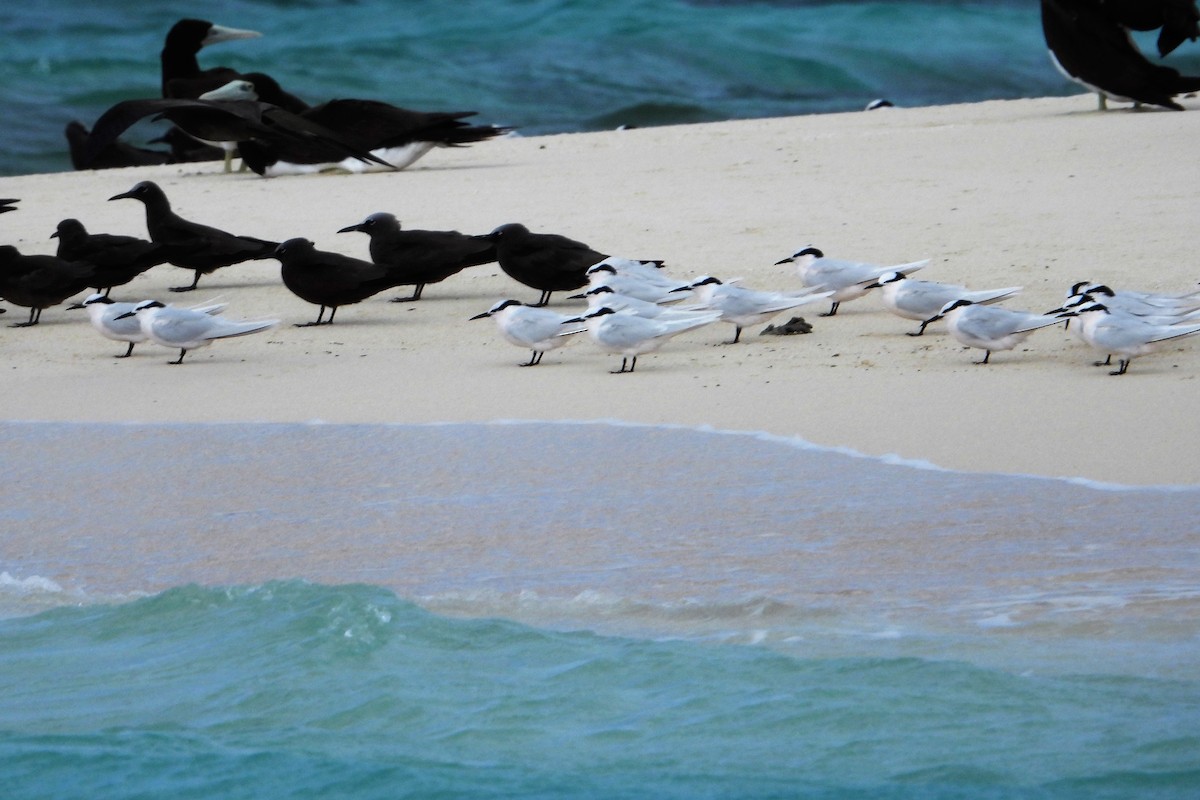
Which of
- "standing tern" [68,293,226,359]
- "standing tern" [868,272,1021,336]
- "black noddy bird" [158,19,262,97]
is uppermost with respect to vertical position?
"black noddy bird" [158,19,262,97]

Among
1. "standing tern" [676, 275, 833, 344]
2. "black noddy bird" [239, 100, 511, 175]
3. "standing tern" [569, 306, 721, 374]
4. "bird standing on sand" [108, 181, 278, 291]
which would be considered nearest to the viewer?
"standing tern" [569, 306, 721, 374]

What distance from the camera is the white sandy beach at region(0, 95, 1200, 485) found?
6375 millimetres

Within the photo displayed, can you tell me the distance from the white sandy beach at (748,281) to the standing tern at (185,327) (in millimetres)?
152

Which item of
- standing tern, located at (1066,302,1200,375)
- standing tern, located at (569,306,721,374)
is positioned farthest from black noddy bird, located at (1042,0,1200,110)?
standing tern, located at (569,306,721,374)

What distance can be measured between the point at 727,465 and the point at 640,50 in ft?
68.3

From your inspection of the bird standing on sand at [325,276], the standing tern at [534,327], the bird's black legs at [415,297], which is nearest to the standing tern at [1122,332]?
the standing tern at [534,327]

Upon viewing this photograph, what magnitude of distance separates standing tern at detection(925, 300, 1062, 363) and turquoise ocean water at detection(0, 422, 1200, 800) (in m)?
1.34

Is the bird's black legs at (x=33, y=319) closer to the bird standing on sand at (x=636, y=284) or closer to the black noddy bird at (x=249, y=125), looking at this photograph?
the black noddy bird at (x=249, y=125)

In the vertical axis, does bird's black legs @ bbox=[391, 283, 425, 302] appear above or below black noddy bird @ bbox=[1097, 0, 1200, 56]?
below

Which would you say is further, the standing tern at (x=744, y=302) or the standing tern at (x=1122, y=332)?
the standing tern at (x=744, y=302)

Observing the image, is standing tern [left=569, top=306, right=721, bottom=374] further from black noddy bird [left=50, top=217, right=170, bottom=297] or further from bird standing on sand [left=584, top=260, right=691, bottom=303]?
black noddy bird [left=50, top=217, right=170, bottom=297]

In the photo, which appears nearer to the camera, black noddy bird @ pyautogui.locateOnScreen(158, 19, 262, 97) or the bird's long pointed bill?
black noddy bird @ pyautogui.locateOnScreen(158, 19, 262, 97)

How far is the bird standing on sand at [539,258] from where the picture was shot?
8.41 meters

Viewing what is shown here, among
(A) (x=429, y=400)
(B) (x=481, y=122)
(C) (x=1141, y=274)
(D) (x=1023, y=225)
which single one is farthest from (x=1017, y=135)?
(B) (x=481, y=122)
